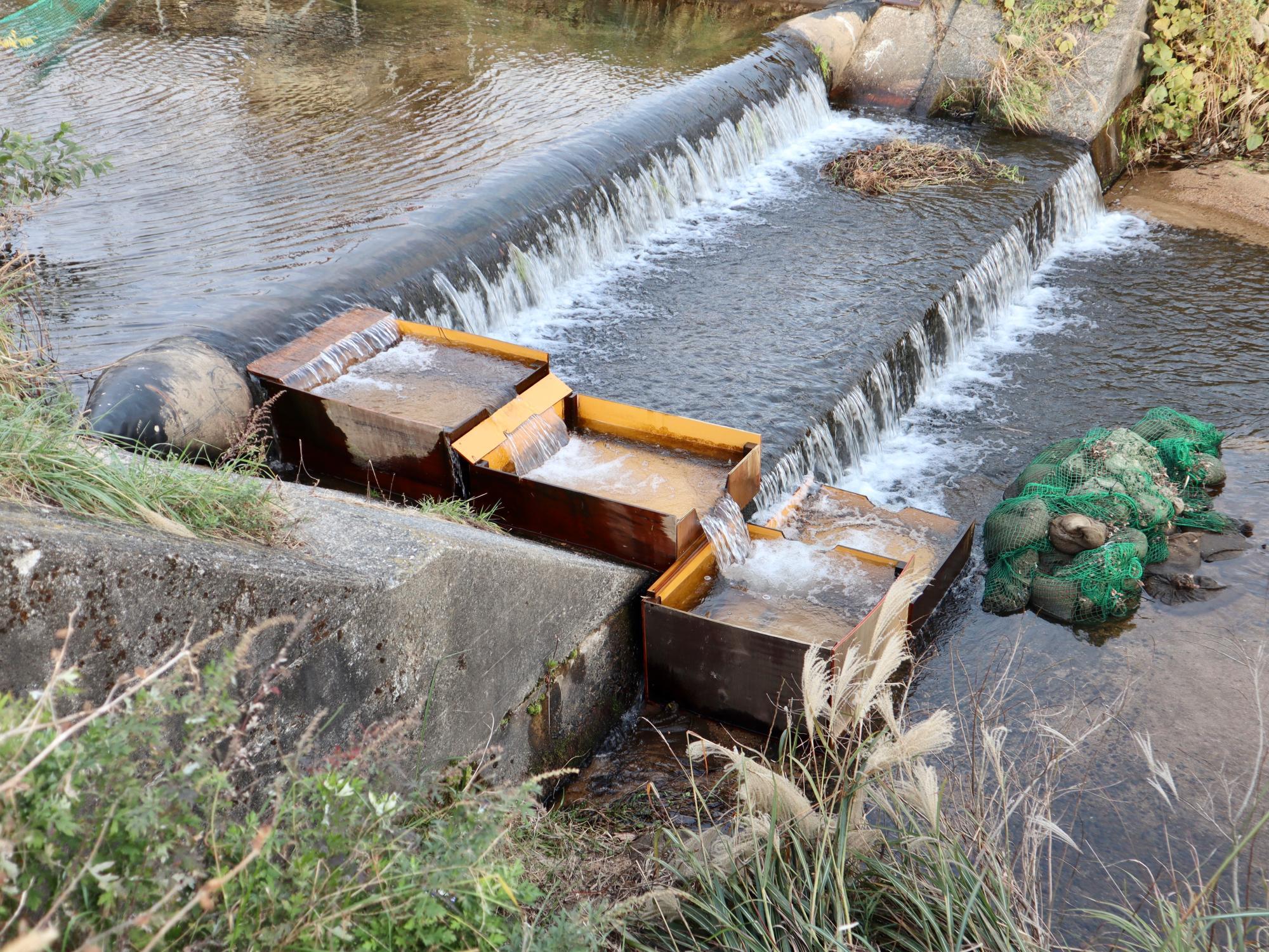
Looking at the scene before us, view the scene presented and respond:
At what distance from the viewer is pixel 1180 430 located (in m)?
7.28

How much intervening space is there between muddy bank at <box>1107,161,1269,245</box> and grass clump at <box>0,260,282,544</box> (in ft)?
35.5

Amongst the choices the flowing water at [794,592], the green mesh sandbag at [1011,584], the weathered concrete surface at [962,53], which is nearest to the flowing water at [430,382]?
the flowing water at [794,592]

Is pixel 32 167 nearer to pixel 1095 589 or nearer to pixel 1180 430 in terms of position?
pixel 1095 589

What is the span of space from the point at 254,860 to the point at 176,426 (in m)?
3.43

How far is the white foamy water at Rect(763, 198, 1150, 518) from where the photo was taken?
7215 millimetres

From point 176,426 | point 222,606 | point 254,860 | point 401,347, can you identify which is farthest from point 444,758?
point 401,347

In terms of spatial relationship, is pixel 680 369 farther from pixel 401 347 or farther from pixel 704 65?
pixel 704 65

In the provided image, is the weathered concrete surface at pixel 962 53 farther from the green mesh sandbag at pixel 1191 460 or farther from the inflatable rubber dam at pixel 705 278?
the green mesh sandbag at pixel 1191 460

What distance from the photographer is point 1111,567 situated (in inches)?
233

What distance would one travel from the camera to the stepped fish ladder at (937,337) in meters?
6.86

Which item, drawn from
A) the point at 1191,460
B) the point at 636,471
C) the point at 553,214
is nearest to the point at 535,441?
the point at 636,471

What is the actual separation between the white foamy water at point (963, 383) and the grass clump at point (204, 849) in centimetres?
399

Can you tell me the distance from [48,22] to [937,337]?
10498 mm

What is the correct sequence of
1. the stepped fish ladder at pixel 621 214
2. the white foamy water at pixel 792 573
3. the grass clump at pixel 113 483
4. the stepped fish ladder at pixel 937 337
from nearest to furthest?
the grass clump at pixel 113 483
the white foamy water at pixel 792 573
the stepped fish ladder at pixel 937 337
the stepped fish ladder at pixel 621 214
